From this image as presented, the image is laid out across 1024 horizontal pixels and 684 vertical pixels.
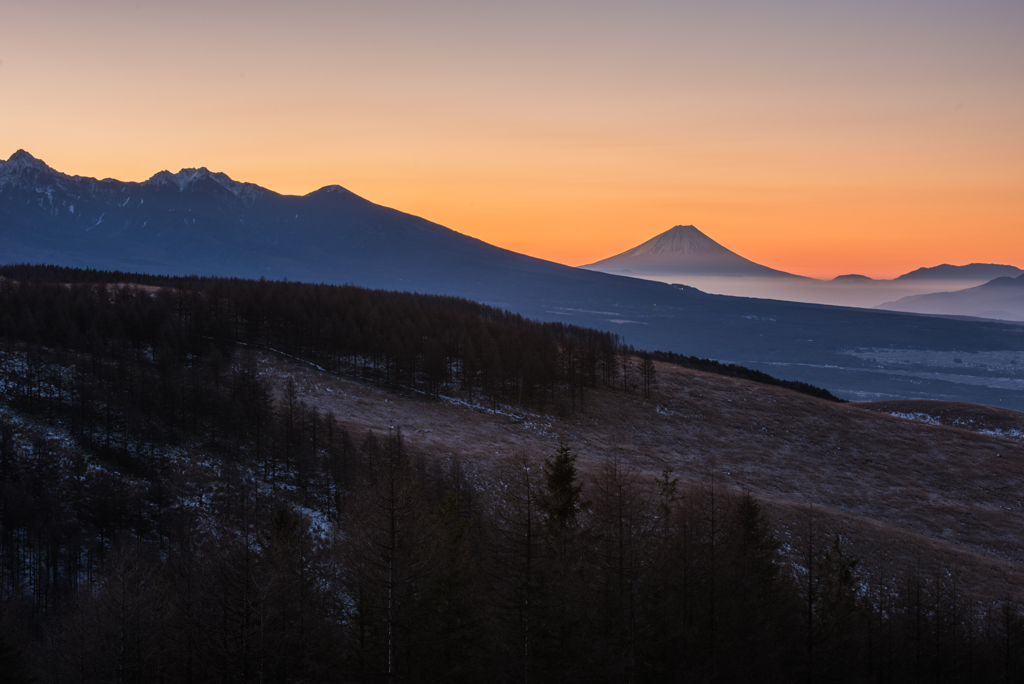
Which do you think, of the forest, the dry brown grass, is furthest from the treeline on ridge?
the forest

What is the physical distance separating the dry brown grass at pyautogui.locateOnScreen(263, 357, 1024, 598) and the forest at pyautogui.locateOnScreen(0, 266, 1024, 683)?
384 centimetres

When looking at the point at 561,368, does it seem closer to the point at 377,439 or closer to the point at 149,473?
the point at 377,439

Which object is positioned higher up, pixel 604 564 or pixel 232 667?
pixel 604 564

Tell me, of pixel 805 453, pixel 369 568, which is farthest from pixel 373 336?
pixel 369 568

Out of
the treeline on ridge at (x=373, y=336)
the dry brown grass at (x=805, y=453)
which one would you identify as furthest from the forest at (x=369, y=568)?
the treeline on ridge at (x=373, y=336)

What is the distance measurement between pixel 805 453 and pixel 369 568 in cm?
7454

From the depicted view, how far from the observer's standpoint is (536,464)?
58.7 meters

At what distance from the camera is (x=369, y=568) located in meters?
21.4

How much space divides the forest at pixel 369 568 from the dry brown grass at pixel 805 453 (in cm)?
384

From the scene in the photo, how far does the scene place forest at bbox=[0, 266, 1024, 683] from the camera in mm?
21078

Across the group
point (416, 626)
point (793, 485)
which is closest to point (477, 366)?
point (793, 485)

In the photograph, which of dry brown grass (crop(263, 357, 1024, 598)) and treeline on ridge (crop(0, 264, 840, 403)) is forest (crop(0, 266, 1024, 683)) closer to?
dry brown grass (crop(263, 357, 1024, 598))

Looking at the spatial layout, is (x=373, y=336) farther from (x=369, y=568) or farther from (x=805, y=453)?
(x=369, y=568)

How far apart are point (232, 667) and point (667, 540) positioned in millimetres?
17466
